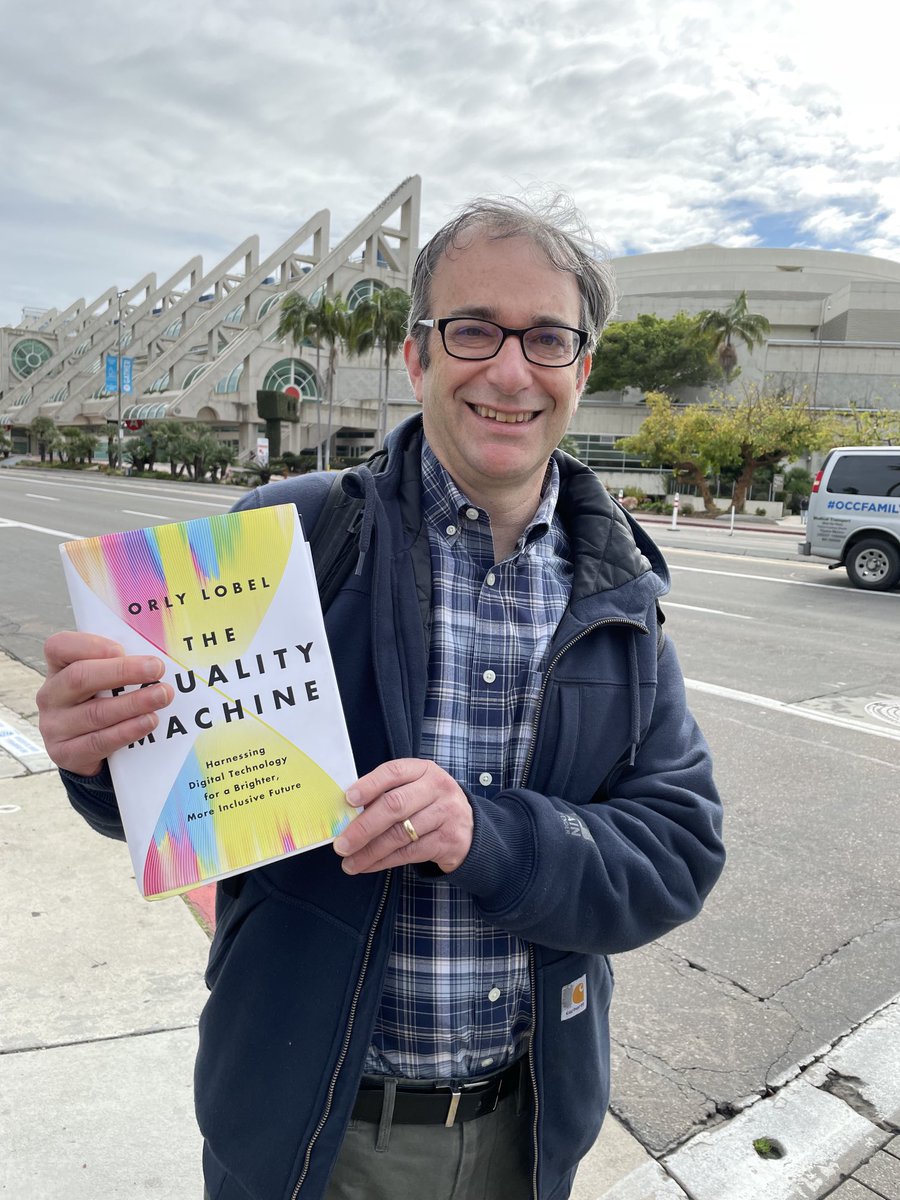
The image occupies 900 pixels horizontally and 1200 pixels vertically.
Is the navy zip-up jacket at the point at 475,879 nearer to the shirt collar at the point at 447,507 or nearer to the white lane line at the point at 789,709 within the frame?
the shirt collar at the point at 447,507

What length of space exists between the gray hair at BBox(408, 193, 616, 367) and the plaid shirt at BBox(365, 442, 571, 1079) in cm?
35

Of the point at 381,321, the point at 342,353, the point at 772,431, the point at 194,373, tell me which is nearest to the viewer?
the point at 772,431

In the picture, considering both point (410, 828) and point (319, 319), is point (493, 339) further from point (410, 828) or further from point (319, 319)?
point (319, 319)

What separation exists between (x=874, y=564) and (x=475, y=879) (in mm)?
14025

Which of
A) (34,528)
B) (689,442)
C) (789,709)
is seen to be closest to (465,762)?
(789,709)

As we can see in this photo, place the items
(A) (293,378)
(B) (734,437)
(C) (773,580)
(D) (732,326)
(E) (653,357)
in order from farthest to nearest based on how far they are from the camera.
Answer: (A) (293,378)
(E) (653,357)
(D) (732,326)
(B) (734,437)
(C) (773,580)

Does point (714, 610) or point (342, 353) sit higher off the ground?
point (342, 353)

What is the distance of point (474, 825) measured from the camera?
1212 millimetres

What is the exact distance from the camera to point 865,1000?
317 centimetres

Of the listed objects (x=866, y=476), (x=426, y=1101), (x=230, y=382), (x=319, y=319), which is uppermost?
(x=319, y=319)

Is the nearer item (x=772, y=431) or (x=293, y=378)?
(x=772, y=431)

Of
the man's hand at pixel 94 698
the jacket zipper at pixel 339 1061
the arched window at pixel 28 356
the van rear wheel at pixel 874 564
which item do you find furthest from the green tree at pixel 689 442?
the arched window at pixel 28 356

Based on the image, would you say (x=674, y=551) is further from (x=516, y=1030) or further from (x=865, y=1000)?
(x=516, y=1030)

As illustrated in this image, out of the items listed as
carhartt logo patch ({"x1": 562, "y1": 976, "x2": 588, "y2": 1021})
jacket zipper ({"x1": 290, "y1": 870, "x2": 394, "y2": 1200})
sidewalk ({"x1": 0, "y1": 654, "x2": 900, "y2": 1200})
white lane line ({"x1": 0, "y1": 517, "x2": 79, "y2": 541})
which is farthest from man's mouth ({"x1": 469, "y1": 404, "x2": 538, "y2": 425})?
white lane line ({"x1": 0, "y1": 517, "x2": 79, "y2": 541})
